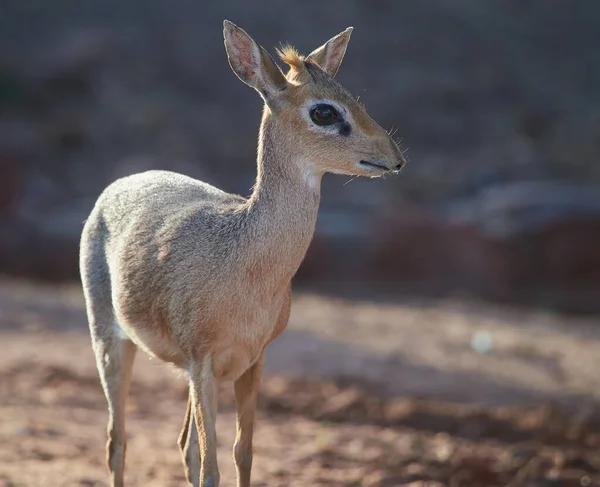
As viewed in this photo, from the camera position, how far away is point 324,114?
4426 millimetres

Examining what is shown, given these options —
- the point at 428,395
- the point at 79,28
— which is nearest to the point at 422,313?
the point at 428,395

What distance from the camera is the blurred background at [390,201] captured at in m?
8.13

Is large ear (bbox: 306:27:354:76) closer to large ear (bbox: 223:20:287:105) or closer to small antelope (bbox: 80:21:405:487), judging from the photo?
small antelope (bbox: 80:21:405:487)

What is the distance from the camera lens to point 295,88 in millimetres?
4492

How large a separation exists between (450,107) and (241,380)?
16.2 metres

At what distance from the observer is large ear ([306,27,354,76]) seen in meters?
4.97

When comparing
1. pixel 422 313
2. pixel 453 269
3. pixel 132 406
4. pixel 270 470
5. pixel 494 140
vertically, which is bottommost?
pixel 270 470

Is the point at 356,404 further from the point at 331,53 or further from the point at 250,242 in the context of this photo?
the point at 250,242

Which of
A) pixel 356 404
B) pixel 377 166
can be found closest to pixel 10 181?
pixel 356 404

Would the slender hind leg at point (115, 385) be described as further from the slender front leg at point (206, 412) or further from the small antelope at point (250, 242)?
the slender front leg at point (206, 412)

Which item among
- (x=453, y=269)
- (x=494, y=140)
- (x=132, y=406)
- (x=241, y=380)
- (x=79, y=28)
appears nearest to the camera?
(x=241, y=380)

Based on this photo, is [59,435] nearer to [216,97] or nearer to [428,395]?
[428,395]

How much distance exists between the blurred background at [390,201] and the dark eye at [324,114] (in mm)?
2543

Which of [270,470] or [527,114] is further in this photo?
[527,114]
